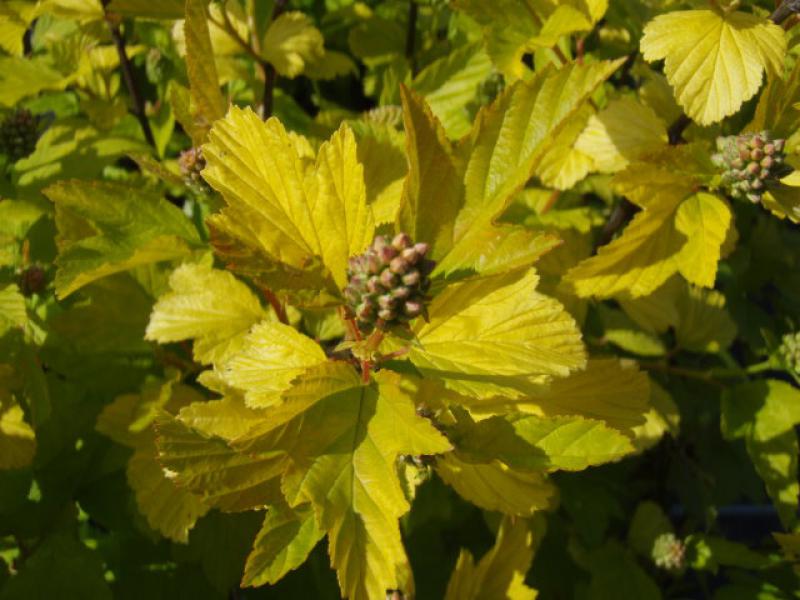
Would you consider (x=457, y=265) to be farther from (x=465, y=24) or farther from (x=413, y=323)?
(x=465, y=24)

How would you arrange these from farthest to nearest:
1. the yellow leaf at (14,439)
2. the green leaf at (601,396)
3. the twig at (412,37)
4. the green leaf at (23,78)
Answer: the twig at (412,37) → the green leaf at (23,78) → the yellow leaf at (14,439) → the green leaf at (601,396)

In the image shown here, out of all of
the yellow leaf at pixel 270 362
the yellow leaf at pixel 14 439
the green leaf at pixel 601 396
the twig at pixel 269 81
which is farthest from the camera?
the twig at pixel 269 81

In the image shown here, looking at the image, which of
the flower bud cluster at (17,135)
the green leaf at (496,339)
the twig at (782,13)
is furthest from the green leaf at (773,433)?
the flower bud cluster at (17,135)

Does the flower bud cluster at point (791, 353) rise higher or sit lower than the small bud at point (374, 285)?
lower

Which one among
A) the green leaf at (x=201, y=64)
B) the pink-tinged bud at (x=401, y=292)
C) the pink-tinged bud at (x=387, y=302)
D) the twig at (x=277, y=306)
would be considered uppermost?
the green leaf at (x=201, y=64)

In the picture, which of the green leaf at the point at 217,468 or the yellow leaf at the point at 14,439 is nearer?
the green leaf at the point at 217,468

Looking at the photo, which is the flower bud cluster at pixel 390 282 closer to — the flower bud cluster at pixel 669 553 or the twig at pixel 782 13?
the twig at pixel 782 13

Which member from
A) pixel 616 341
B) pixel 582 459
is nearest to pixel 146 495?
pixel 582 459

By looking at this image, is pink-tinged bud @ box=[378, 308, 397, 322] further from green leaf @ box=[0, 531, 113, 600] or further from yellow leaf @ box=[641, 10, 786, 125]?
green leaf @ box=[0, 531, 113, 600]
